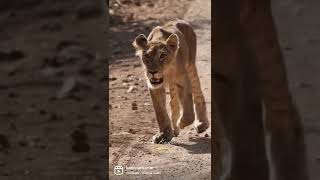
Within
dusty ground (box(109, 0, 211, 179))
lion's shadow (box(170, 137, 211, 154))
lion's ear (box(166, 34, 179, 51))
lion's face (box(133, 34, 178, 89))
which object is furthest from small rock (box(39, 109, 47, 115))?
lion's ear (box(166, 34, 179, 51))

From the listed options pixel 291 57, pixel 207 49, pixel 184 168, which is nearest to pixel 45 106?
pixel 291 57

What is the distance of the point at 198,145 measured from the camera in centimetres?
741

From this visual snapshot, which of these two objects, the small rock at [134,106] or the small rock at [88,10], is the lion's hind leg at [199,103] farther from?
the small rock at [88,10]

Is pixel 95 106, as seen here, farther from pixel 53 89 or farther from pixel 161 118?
pixel 161 118

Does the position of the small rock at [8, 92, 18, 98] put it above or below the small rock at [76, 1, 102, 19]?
below

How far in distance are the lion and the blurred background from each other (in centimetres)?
556

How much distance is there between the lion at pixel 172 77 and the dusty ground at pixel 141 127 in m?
0.19

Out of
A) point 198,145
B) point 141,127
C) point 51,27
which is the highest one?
point 51,27

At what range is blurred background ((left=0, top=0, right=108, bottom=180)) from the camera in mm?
1613

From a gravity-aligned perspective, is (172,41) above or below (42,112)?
below

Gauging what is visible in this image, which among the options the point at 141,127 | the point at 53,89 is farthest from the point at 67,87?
the point at 141,127

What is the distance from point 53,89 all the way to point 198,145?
582 centimetres

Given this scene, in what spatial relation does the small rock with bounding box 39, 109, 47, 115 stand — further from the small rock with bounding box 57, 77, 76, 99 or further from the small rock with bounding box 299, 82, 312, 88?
the small rock with bounding box 299, 82, 312, 88

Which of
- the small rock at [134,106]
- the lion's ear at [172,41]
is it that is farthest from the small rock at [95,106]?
the small rock at [134,106]
